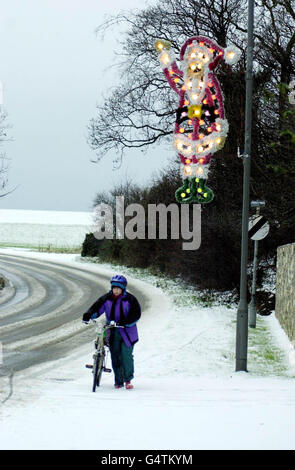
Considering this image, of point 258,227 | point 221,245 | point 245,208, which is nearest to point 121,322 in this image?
point 245,208

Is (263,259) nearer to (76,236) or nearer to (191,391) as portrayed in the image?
(191,391)

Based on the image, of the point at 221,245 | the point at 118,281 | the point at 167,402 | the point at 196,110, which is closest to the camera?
the point at 167,402

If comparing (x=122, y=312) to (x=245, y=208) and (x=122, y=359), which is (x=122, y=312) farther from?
(x=245, y=208)

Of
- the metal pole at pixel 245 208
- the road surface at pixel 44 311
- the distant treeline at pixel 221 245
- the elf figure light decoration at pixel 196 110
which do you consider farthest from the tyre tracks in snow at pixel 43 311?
the elf figure light decoration at pixel 196 110

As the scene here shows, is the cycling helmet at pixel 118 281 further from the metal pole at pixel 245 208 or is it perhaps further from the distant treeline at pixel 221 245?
the distant treeline at pixel 221 245

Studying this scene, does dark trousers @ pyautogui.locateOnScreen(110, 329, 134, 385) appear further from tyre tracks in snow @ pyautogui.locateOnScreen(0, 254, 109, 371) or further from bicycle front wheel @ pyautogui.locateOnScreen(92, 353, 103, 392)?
tyre tracks in snow @ pyautogui.locateOnScreen(0, 254, 109, 371)

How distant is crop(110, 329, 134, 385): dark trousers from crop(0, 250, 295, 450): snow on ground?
22cm

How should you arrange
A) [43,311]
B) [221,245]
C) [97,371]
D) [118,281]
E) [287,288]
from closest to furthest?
1. [97,371]
2. [118,281]
3. [287,288]
4. [43,311]
5. [221,245]

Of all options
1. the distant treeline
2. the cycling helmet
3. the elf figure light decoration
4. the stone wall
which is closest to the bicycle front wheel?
the cycling helmet

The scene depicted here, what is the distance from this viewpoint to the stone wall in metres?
14.3

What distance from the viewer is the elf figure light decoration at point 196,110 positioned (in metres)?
14.1

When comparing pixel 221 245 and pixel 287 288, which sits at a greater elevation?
pixel 221 245

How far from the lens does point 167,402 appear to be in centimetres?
794

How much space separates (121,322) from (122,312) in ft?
0.47
